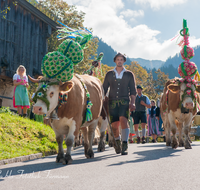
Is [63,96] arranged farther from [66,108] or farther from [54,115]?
[54,115]

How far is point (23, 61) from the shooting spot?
19.6 meters

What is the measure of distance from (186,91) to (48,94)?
14.7 ft

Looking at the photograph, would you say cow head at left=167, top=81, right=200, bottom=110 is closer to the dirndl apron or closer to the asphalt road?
the asphalt road

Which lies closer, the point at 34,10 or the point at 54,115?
the point at 54,115

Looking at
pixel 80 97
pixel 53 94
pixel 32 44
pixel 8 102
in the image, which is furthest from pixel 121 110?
pixel 32 44

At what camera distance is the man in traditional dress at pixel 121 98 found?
24.1 feet

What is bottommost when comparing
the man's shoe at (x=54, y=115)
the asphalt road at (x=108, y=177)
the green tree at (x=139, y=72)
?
the asphalt road at (x=108, y=177)

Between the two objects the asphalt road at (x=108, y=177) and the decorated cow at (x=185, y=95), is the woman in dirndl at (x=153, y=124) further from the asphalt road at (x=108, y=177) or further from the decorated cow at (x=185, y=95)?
the asphalt road at (x=108, y=177)

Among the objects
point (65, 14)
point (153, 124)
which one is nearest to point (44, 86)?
point (153, 124)

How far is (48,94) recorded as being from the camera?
18.6ft

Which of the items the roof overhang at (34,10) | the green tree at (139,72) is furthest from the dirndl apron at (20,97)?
the green tree at (139,72)

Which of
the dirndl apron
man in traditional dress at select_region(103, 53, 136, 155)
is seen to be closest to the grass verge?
the dirndl apron

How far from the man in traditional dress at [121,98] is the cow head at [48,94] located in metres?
1.91

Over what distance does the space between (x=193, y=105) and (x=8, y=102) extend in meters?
13.5
